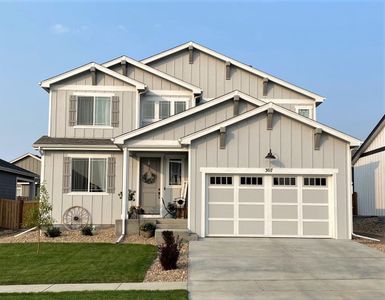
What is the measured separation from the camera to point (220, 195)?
1645 cm

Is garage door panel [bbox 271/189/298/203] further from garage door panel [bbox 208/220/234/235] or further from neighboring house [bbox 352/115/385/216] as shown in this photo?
neighboring house [bbox 352/115/385/216]

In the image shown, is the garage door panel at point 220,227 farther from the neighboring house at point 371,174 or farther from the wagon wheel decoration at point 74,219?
the neighboring house at point 371,174

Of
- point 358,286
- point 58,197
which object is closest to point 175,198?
point 58,197

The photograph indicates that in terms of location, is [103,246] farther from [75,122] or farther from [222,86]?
[222,86]

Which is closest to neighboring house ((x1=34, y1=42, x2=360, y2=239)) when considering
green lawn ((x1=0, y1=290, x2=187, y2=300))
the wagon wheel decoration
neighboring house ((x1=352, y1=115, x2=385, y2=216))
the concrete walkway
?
the wagon wheel decoration

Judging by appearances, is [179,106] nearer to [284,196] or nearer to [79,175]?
[79,175]

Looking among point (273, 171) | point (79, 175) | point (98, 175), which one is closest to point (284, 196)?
point (273, 171)

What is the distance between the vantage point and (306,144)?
54.3ft

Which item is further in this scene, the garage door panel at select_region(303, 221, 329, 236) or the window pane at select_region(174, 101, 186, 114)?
the window pane at select_region(174, 101, 186, 114)

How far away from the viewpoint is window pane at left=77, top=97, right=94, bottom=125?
19500 mm

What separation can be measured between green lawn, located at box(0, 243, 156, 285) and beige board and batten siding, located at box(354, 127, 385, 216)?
44.6ft

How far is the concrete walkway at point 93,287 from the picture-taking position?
9.70 m

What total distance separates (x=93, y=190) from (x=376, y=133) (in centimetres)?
1442

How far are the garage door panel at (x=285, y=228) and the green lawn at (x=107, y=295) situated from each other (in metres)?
7.60
